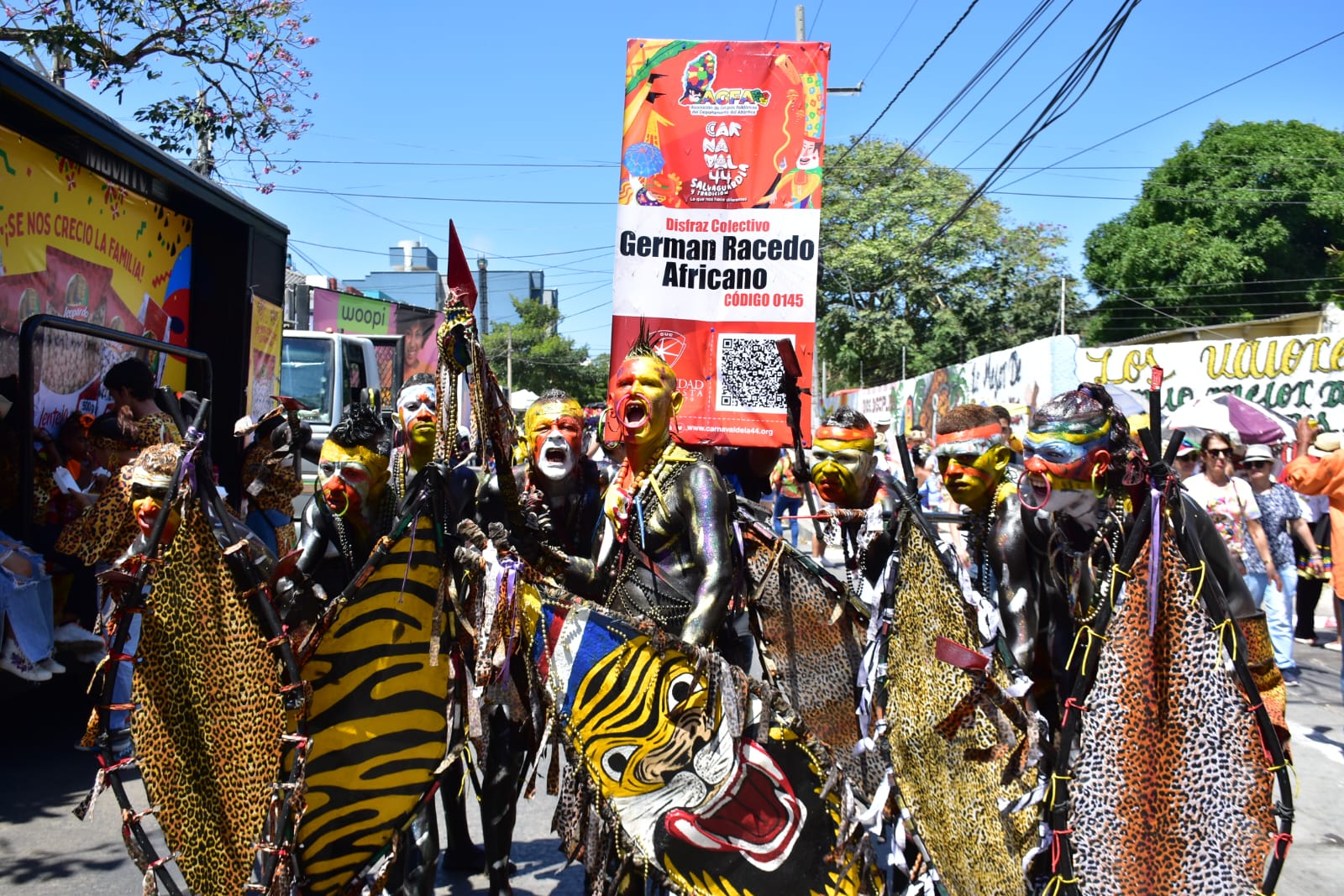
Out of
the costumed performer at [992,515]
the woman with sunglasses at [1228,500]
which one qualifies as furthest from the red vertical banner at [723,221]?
the woman with sunglasses at [1228,500]

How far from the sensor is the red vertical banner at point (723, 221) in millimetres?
6383

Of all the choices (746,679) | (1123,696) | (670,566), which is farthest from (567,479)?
(1123,696)

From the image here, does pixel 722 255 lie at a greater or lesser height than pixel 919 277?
lesser

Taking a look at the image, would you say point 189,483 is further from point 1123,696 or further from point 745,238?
point 745,238

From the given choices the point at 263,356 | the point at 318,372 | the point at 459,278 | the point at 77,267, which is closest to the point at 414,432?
the point at 459,278

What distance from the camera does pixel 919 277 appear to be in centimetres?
3359

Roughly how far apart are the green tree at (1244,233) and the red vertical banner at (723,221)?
26288 millimetres

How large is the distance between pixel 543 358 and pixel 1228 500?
44.1m

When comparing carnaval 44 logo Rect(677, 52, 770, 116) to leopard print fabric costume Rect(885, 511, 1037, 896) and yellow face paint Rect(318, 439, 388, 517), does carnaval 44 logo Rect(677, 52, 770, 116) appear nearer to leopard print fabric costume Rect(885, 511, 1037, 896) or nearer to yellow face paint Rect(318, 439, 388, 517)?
yellow face paint Rect(318, 439, 388, 517)

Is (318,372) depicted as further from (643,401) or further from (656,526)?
(656,526)

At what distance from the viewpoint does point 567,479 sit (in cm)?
421

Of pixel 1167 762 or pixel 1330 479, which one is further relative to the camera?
pixel 1330 479

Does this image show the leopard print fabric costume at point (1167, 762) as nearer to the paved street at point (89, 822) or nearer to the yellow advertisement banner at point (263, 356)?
the paved street at point (89, 822)

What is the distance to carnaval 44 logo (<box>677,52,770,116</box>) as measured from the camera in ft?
20.9
